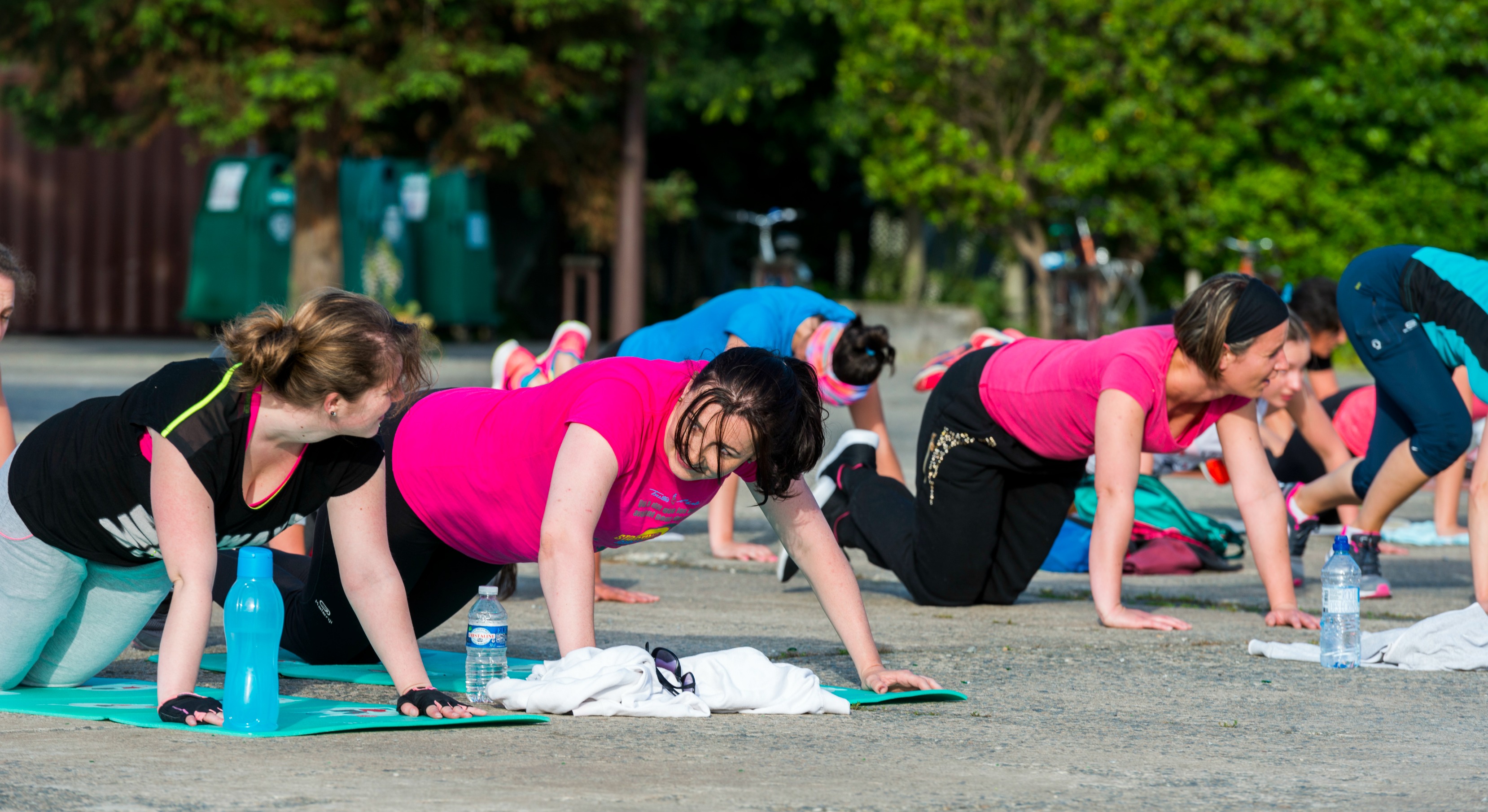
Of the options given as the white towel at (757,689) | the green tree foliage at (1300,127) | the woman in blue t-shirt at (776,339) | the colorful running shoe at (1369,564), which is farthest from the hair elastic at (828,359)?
the green tree foliage at (1300,127)

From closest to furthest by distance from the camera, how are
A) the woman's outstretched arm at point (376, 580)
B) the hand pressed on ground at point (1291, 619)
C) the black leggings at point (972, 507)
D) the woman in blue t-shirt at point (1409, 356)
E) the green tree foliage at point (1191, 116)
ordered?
the woman's outstretched arm at point (376, 580) < the hand pressed on ground at point (1291, 619) < the black leggings at point (972, 507) < the woman in blue t-shirt at point (1409, 356) < the green tree foliage at point (1191, 116)

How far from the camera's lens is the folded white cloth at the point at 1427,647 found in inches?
186

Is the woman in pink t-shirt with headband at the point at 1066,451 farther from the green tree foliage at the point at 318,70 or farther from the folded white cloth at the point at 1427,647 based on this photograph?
the green tree foliage at the point at 318,70

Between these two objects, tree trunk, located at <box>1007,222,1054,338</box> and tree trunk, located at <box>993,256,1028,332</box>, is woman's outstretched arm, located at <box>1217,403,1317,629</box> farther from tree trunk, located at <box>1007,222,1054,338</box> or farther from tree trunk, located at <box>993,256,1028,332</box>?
tree trunk, located at <box>993,256,1028,332</box>

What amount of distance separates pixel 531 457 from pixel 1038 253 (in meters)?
17.7

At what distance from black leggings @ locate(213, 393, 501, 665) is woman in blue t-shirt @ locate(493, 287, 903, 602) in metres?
1.88

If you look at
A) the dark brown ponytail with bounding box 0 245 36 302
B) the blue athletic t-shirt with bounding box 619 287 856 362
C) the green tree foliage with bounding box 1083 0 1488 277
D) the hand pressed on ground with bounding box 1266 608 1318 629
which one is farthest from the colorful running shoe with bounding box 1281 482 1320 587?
the green tree foliage with bounding box 1083 0 1488 277

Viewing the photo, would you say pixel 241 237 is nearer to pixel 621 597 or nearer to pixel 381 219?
pixel 381 219

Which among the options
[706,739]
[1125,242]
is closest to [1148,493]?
[706,739]

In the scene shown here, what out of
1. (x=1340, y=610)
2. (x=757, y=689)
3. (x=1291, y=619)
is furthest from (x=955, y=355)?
(x=757, y=689)

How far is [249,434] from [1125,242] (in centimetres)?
1892

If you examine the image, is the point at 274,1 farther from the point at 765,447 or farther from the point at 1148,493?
the point at 765,447

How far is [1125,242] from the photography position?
21.2 m

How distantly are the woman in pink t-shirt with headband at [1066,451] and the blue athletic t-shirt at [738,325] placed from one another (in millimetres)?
624
